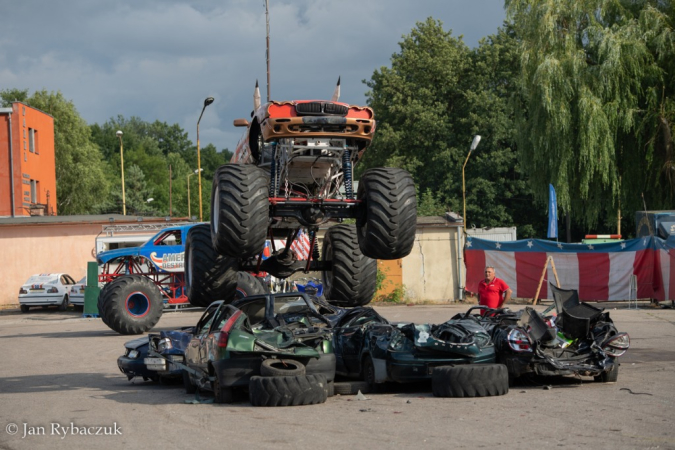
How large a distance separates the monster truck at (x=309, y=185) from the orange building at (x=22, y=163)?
42055 mm

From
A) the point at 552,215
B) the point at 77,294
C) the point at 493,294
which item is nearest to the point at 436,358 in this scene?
the point at 493,294

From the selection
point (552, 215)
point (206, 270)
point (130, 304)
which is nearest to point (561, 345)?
point (206, 270)

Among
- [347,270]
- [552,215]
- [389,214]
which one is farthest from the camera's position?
[552,215]

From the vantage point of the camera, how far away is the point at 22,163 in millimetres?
52188

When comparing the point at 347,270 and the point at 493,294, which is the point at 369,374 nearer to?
the point at 347,270

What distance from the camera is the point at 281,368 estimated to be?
10344 millimetres

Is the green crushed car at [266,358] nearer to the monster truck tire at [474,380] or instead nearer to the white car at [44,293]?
the monster truck tire at [474,380]

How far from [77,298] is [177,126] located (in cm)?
10601

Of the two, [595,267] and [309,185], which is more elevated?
[309,185]

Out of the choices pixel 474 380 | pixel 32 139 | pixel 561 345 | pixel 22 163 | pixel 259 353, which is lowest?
pixel 474 380

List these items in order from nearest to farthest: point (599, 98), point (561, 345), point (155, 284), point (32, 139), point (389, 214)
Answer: point (389, 214), point (561, 345), point (155, 284), point (599, 98), point (32, 139)

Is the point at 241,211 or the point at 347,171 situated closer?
the point at 241,211

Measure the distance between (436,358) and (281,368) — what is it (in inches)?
81.9

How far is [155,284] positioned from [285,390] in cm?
1391
